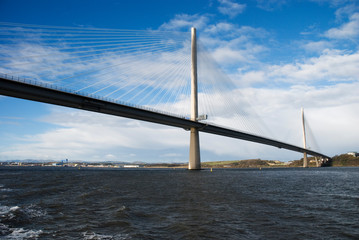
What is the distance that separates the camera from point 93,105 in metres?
48.2

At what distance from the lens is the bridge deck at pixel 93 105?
1516 inches

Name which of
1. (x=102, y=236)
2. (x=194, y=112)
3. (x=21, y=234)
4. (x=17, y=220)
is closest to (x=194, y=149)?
(x=194, y=112)

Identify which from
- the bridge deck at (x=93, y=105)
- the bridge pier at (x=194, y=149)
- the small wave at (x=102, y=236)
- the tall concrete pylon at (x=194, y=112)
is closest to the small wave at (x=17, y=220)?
the small wave at (x=102, y=236)

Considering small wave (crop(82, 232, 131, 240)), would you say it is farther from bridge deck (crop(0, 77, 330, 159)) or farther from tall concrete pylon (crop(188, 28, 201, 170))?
tall concrete pylon (crop(188, 28, 201, 170))

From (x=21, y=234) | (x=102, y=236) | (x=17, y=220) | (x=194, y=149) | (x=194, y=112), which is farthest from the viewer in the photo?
(x=194, y=149)

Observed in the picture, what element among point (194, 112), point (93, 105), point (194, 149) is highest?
point (194, 112)

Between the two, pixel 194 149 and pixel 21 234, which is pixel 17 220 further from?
pixel 194 149

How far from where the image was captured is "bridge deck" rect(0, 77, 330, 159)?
126 ft

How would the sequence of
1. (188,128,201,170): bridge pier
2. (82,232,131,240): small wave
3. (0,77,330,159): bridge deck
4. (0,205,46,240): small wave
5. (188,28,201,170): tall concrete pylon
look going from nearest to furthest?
(82,232,131,240): small wave → (0,205,46,240): small wave → (0,77,330,159): bridge deck → (188,28,201,170): tall concrete pylon → (188,128,201,170): bridge pier

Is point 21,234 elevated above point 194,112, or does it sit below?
below

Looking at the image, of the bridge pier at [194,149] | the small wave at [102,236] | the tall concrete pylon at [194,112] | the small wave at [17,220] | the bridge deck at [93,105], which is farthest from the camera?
the bridge pier at [194,149]

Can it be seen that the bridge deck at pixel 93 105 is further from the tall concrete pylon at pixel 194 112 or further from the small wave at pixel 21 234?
the small wave at pixel 21 234

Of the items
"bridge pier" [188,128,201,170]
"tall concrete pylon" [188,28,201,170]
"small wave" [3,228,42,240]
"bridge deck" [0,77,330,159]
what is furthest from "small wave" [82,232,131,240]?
"bridge pier" [188,128,201,170]

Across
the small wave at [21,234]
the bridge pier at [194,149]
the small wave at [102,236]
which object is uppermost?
the bridge pier at [194,149]
